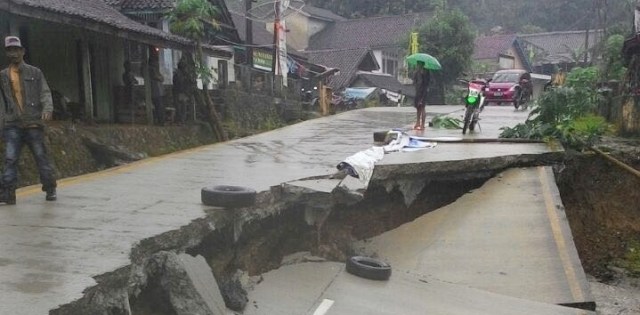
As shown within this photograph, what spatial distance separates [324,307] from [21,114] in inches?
138

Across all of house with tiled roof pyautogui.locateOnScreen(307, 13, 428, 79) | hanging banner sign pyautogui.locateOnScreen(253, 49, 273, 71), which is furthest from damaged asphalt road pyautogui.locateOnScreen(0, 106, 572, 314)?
house with tiled roof pyautogui.locateOnScreen(307, 13, 428, 79)

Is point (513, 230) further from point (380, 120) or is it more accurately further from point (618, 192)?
point (380, 120)

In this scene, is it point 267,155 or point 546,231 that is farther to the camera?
point 267,155

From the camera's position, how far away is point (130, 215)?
508 centimetres

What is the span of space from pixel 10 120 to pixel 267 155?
4633 mm

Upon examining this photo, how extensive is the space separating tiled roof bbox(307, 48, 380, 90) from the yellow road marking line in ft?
Answer: 86.6

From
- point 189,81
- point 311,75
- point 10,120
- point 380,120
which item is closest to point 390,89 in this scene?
point 311,75

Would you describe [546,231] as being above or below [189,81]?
below

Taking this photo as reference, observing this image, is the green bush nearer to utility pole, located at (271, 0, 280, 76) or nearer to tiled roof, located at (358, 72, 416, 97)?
utility pole, located at (271, 0, 280, 76)

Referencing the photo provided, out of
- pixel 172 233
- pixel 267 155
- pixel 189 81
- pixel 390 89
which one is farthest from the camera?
pixel 390 89

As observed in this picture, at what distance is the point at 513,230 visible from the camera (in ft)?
23.7

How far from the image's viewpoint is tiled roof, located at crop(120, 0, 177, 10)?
17.2 m

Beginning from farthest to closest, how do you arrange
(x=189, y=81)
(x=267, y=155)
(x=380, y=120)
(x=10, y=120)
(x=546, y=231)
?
(x=380, y=120)
(x=189, y=81)
(x=267, y=155)
(x=546, y=231)
(x=10, y=120)

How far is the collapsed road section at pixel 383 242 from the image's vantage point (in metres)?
4.19
